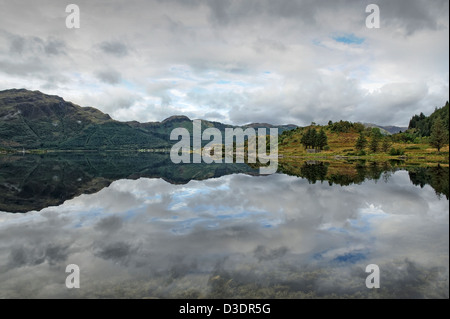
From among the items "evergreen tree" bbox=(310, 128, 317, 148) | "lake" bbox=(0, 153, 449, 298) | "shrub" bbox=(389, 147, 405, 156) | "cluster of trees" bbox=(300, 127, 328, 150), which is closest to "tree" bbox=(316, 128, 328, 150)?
"cluster of trees" bbox=(300, 127, 328, 150)

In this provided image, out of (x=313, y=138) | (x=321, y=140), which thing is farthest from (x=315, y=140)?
(x=321, y=140)

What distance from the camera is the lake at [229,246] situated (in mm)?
13242

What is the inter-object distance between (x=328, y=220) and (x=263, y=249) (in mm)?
9903

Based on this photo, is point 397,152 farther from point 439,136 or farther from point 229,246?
point 229,246

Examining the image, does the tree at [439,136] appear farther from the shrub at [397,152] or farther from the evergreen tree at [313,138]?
the evergreen tree at [313,138]

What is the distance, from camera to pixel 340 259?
16.4m

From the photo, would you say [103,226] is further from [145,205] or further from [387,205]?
[387,205]

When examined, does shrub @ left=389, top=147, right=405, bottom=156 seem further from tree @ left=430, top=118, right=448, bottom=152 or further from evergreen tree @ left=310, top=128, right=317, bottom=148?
evergreen tree @ left=310, top=128, right=317, bottom=148

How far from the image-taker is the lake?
13.2 metres

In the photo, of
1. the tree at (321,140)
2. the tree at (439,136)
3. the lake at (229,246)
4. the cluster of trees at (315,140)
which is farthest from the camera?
the cluster of trees at (315,140)

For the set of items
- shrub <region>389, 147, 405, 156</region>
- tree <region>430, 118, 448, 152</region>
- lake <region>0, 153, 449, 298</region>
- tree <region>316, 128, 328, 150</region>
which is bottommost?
lake <region>0, 153, 449, 298</region>

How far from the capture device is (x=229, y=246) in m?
18.8

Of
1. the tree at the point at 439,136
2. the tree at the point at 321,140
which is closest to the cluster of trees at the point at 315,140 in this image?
the tree at the point at 321,140
